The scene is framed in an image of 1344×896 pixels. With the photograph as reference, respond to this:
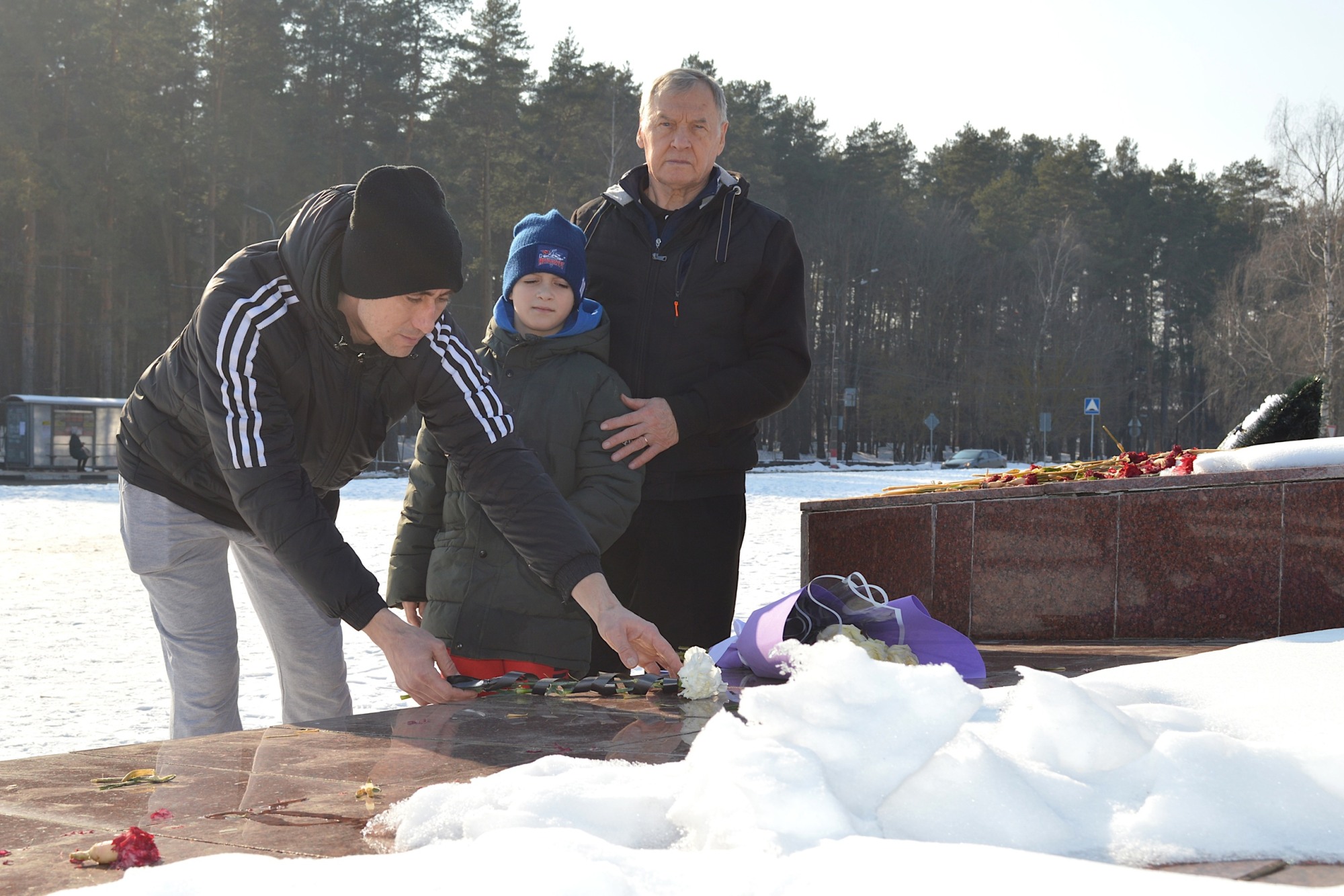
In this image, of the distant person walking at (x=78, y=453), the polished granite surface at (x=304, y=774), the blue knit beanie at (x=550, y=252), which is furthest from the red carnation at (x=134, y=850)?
the distant person walking at (x=78, y=453)

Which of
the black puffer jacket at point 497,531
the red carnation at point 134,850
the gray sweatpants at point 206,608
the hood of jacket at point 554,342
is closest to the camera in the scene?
the red carnation at point 134,850

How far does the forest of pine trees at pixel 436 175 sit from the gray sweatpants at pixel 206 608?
112 ft

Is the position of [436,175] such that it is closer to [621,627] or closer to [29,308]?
[29,308]

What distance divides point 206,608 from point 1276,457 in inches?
146

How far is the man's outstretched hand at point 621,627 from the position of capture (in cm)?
277

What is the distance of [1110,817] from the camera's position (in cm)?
154

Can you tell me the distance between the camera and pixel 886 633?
3.23 metres

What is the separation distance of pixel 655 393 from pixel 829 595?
1039 mm

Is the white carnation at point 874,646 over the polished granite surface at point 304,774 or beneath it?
over

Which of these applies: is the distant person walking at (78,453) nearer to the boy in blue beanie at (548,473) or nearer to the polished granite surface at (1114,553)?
the polished granite surface at (1114,553)

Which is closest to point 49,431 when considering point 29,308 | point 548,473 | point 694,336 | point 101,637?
point 29,308

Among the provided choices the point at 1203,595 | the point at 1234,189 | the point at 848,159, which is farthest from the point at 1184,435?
the point at 1203,595

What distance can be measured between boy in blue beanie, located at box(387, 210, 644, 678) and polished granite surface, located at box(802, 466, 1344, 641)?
1.92 meters

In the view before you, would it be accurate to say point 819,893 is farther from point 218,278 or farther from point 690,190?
point 690,190
